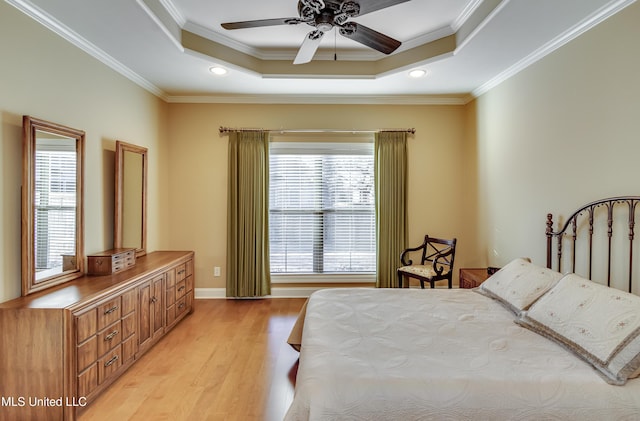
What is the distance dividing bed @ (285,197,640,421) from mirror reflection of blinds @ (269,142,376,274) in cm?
212

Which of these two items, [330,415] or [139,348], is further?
[139,348]

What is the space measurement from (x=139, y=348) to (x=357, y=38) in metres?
3.05

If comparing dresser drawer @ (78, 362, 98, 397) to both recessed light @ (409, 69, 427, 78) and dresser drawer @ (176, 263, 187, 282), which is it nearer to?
dresser drawer @ (176, 263, 187, 282)

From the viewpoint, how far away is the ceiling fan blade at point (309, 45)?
2343 millimetres

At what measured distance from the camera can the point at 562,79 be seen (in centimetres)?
267

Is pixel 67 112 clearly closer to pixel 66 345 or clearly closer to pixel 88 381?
pixel 66 345

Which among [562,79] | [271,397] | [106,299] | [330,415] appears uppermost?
[562,79]

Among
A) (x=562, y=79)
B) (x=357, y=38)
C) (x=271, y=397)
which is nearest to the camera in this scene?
(x=271, y=397)

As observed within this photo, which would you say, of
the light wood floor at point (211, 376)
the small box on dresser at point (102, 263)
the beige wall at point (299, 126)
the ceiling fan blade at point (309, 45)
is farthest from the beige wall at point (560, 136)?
the small box on dresser at point (102, 263)

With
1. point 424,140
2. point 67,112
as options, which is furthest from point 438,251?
point 67,112

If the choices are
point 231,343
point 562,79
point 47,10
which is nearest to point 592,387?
point 562,79

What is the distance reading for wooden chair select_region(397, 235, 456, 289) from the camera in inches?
147

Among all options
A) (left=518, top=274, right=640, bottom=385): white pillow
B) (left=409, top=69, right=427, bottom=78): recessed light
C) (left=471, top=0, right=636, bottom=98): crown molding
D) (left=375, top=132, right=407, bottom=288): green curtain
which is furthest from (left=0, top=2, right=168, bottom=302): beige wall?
(left=471, top=0, right=636, bottom=98): crown molding

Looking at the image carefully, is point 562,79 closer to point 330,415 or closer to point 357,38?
point 357,38
